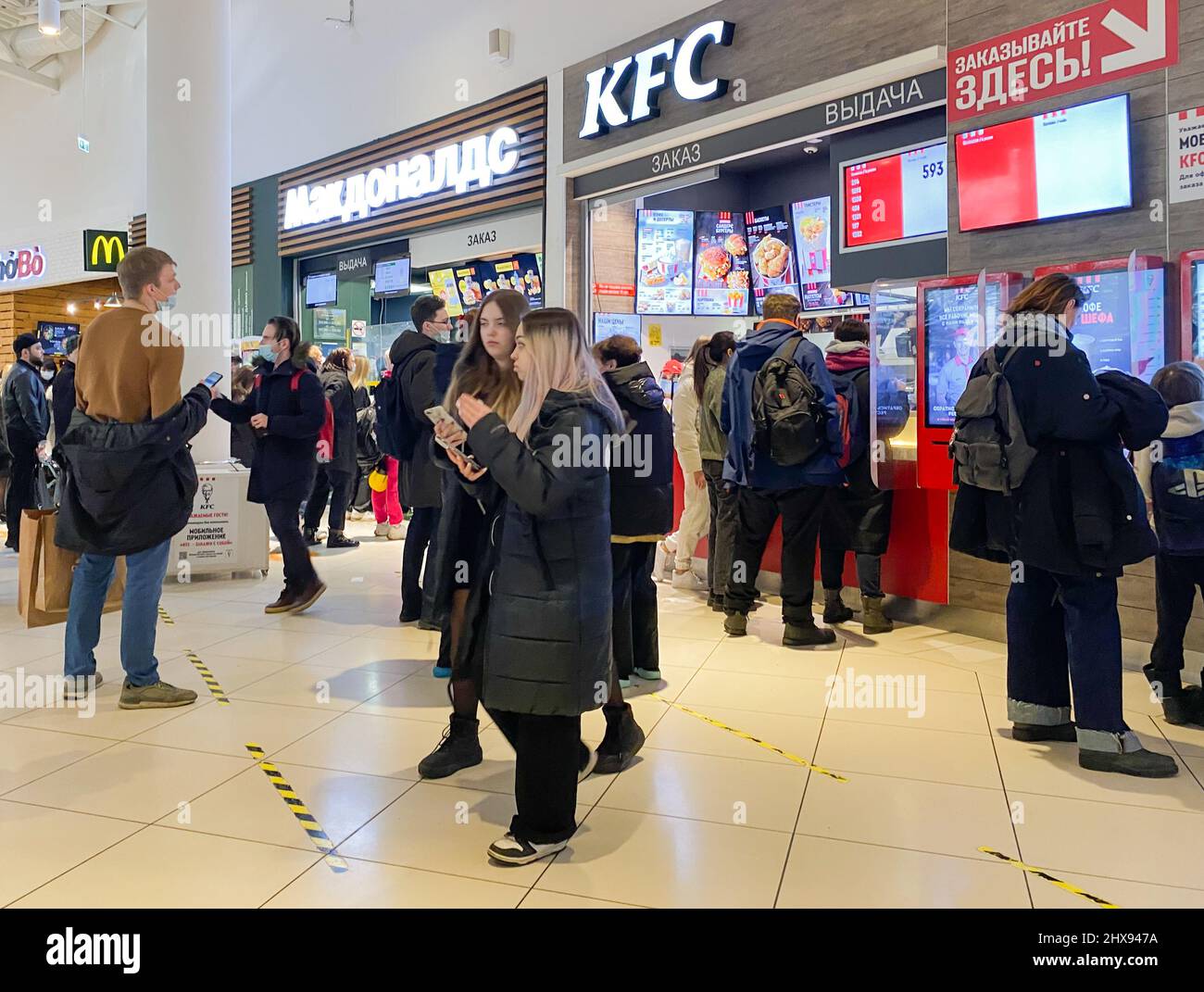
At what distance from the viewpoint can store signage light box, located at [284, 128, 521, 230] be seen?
28.7ft

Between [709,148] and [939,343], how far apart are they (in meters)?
2.80

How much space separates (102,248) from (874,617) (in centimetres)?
1151

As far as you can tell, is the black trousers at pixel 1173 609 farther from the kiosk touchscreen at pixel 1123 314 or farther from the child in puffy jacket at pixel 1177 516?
the kiosk touchscreen at pixel 1123 314

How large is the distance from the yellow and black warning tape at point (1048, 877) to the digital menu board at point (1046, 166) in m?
3.19

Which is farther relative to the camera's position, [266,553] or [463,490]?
[266,553]

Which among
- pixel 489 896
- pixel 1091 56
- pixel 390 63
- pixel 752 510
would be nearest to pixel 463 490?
pixel 489 896

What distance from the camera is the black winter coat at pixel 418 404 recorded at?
457cm

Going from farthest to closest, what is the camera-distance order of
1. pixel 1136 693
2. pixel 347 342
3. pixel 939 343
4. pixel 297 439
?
pixel 347 342 < pixel 297 439 < pixel 939 343 < pixel 1136 693

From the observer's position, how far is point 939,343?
4.94m

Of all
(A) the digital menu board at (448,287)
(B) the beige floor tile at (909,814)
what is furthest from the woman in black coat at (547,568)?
(A) the digital menu board at (448,287)

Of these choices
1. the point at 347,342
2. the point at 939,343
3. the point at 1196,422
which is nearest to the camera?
the point at 1196,422

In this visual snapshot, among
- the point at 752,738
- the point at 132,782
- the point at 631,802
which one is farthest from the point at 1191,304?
the point at 132,782

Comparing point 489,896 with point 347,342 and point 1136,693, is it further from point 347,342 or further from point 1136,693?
point 347,342

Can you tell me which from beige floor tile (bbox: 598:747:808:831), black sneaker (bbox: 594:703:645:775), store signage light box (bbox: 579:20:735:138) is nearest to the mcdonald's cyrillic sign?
store signage light box (bbox: 579:20:735:138)
